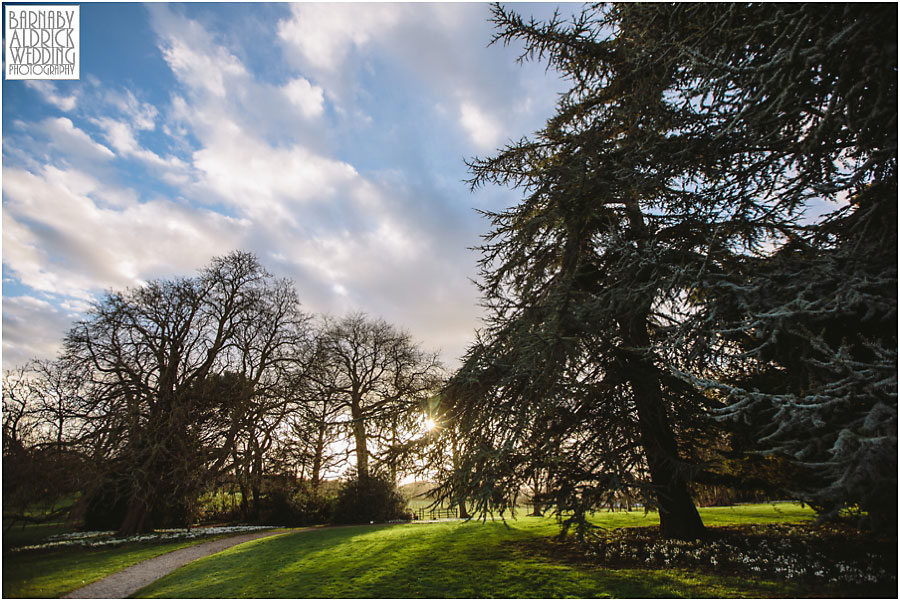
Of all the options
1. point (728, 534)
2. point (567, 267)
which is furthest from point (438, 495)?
point (728, 534)

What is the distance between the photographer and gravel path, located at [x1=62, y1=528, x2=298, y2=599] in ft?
24.2

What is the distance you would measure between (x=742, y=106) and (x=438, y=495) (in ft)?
27.1

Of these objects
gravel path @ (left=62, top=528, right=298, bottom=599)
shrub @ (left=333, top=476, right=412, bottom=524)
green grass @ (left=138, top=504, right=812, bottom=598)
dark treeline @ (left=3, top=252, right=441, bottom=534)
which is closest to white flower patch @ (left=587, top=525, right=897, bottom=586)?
green grass @ (left=138, top=504, right=812, bottom=598)

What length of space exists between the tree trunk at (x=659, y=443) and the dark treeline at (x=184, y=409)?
4613 millimetres

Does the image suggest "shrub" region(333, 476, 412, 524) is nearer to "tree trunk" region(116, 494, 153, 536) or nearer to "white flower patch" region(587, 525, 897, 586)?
"tree trunk" region(116, 494, 153, 536)

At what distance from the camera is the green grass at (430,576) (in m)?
5.82

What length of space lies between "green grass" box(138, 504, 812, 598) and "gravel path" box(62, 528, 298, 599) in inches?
17.4

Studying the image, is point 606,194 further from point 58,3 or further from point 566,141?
point 58,3

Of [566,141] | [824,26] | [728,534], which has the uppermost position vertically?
[566,141]

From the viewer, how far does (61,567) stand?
332 inches

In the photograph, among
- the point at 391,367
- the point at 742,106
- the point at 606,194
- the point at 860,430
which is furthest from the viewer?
the point at 391,367

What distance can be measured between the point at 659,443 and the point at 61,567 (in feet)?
41.4

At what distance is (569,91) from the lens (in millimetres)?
8172

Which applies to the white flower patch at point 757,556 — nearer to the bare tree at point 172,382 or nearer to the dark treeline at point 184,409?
the dark treeline at point 184,409
